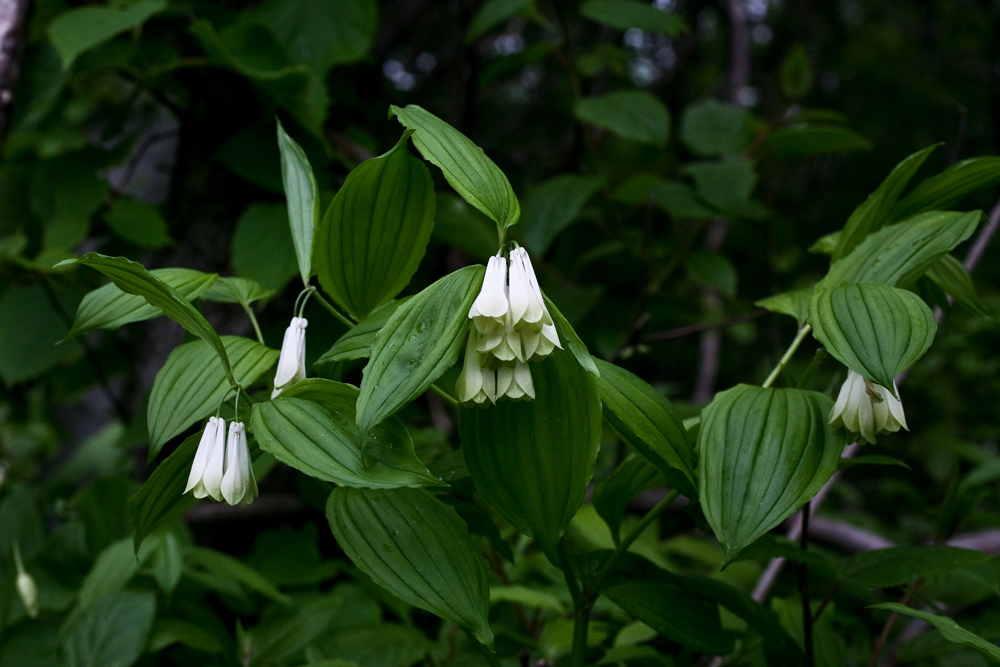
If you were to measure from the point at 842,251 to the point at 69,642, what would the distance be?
1024 millimetres

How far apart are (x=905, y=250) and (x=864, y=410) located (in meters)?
0.16

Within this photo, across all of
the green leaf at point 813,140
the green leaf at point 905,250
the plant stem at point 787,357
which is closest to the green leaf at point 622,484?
the plant stem at point 787,357

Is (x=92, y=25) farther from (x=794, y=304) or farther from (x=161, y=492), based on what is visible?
(x=794, y=304)

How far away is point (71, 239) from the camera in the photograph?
1.28 metres

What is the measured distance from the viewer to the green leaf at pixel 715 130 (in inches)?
60.9

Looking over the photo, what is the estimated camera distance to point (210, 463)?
1.69ft

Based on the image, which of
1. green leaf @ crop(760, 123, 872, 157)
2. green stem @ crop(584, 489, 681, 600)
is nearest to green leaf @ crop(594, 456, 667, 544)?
green stem @ crop(584, 489, 681, 600)

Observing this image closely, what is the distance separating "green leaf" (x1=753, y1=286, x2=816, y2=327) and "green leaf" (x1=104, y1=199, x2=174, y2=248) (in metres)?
1.06

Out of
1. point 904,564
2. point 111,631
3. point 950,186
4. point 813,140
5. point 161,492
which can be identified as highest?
point 950,186

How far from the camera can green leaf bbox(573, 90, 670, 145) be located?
141 centimetres

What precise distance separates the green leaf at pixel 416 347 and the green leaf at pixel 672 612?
312mm

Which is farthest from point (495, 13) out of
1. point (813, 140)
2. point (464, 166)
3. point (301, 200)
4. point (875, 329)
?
point (875, 329)

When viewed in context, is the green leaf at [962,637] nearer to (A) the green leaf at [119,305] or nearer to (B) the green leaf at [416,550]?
(B) the green leaf at [416,550]

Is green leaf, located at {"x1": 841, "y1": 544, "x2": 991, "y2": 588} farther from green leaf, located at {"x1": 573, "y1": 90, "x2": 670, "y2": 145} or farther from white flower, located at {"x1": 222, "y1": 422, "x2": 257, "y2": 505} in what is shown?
green leaf, located at {"x1": 573, "y1": 90, "x2": 670, "y2": 145}
